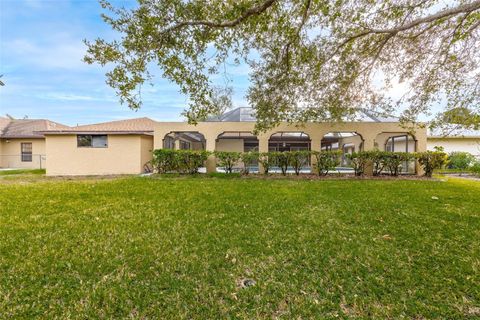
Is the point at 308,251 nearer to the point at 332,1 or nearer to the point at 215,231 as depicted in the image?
the point at 215,231

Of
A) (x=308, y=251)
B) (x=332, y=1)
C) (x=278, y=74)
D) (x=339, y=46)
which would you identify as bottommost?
(x=308, y=251)

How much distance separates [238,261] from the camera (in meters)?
3.21

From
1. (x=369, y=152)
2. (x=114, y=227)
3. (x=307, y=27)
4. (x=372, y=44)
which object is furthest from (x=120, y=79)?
(x=369, y=152)

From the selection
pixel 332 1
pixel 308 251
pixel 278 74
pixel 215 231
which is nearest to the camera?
pixel 308 251

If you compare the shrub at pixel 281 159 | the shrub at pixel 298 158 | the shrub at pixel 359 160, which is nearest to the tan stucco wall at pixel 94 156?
the shrub at pixel 281 159

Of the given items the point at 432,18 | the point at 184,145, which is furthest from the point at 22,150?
the point at 432,18

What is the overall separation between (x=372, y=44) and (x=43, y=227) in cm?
1060

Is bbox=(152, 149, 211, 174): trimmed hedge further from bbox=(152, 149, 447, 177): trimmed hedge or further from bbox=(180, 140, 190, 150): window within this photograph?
bbox=(180, 140, 190, 150): window

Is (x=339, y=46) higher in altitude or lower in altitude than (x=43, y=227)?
higher

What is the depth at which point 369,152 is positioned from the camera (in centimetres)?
1176

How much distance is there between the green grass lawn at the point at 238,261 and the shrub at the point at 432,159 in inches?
275

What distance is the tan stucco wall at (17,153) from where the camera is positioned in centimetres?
2009

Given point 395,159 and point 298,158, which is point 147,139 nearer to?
point 298,158

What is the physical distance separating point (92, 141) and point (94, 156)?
0.93 metres
